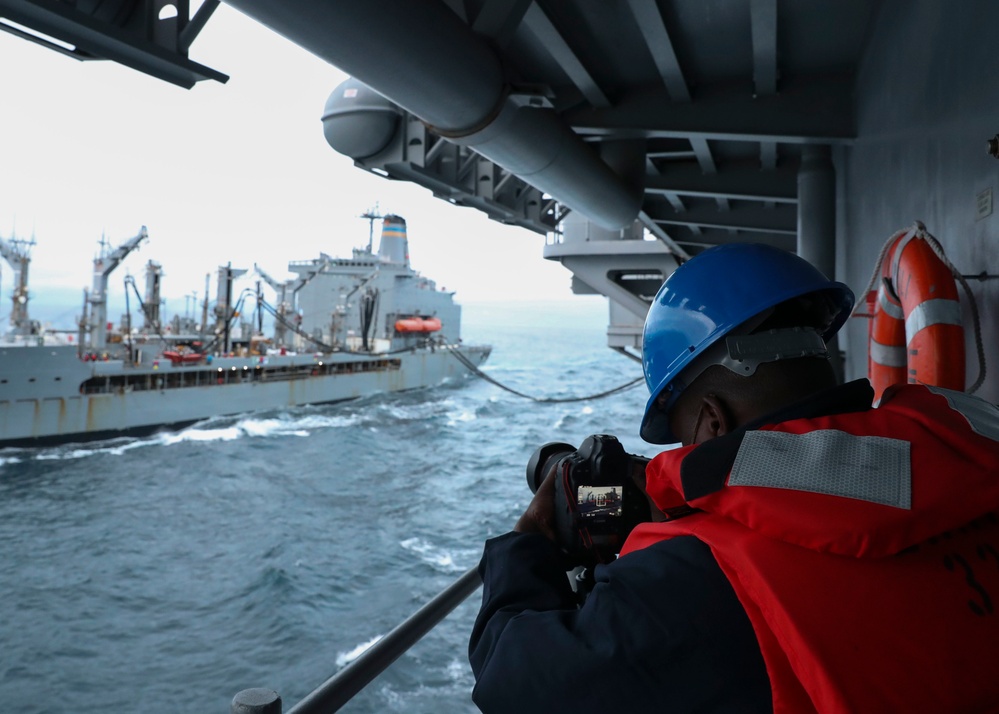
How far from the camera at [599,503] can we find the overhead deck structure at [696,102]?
4.42 ft

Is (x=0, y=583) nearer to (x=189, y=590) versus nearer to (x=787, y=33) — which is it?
(x=189, y=590)

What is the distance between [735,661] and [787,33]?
3.79 metres

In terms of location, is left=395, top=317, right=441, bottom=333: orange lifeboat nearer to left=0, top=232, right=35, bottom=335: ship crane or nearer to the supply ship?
the supply ship

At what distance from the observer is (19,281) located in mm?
27688

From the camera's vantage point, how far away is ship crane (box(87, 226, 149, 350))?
1105 inches

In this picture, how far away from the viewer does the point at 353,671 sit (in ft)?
4.34

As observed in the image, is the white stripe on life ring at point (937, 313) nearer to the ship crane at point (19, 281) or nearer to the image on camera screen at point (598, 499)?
the image on camera screen at point (598, 499)

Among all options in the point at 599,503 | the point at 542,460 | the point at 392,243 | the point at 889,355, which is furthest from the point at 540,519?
the point at 392,243

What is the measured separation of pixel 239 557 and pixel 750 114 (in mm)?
16572

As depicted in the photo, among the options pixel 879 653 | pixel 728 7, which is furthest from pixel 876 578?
pixel 728 7

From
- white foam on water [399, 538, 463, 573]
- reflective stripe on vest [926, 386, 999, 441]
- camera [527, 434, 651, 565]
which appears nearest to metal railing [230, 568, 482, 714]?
camera [527, 434, 651, 565]

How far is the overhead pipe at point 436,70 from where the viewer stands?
2283 mm

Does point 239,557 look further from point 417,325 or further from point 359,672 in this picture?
point 417,325

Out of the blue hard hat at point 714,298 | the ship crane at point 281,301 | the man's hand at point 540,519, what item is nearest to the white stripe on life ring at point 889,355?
the blue hard hat at point 714,298
